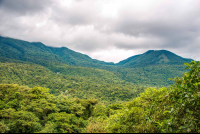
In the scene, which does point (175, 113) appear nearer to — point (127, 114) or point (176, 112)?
point (176, 112)

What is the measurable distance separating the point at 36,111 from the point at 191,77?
19967 millimetres

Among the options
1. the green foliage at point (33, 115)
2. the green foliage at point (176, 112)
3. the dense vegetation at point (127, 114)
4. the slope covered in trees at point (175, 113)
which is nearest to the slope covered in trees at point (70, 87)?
the green foliage at point (33, 115)

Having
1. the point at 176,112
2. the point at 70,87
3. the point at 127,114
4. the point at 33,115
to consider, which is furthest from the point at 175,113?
the point at 70,87

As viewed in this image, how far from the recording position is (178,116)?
15.4 ft

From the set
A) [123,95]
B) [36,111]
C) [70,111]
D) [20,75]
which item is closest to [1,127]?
[36,111]

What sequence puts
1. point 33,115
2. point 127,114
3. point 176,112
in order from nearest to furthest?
point 176,112
point 127,114
point 33,115

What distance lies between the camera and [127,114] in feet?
25.1

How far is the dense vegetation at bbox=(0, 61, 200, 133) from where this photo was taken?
14.5 ft

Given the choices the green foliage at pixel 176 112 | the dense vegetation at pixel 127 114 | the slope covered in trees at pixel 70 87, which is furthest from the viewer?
the slope covered in trees at pixel 70 87

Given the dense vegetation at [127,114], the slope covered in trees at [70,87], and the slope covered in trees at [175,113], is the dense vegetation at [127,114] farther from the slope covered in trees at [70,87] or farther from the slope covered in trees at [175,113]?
the slope covered in trees at [70,87]

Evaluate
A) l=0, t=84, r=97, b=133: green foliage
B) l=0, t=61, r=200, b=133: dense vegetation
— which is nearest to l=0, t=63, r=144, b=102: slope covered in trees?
l=0, t=84, r=97, b=133: green foliage

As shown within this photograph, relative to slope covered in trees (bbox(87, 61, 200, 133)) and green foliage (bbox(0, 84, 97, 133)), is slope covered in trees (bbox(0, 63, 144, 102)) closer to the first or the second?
green foliage (bbox(0, 84, 97, 133))

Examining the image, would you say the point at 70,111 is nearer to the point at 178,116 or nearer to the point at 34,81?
the point at 178,116

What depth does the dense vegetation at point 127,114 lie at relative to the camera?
443 cm
